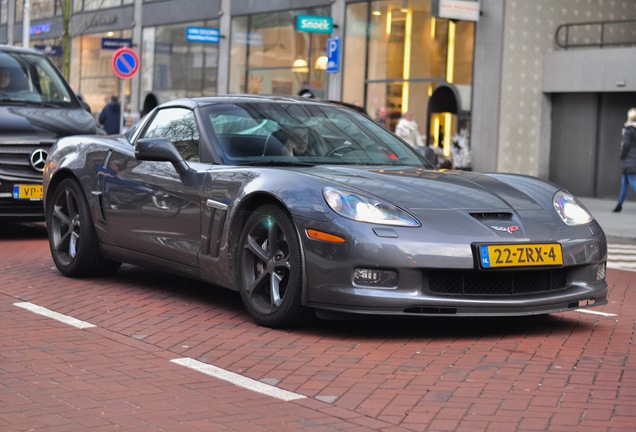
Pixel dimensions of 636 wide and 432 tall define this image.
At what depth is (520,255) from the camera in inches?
241

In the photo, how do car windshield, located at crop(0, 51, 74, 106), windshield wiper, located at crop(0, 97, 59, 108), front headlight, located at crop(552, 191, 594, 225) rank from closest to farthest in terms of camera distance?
front headlight, located at crop(552, 191, 594, 225) < windshield wiper, located at crop(0, 97, 59, 108) < car windshield, located at crop(0, 51, 74, 106)

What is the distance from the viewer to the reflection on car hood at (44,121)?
37.9 ft

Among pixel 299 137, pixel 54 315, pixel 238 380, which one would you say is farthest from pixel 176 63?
pixel 238 380

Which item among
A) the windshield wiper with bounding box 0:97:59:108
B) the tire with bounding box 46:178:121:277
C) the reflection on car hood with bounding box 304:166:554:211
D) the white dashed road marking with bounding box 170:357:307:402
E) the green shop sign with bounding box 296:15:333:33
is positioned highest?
the green shop sign with bounding box 296:15:333:33

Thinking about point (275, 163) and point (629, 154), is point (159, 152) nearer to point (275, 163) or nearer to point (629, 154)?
point (275, 163)

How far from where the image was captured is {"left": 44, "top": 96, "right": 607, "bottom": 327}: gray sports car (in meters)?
6.06

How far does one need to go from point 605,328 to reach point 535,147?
18.1m

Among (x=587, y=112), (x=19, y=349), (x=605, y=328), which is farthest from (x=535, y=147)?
(x=19, y=349)

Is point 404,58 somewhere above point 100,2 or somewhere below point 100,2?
below

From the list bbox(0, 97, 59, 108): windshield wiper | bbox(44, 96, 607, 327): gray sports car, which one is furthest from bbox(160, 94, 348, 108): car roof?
bbox(0, 97, 59, 108): windshield wiper

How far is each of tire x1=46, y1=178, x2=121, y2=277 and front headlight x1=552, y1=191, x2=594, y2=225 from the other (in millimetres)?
3411

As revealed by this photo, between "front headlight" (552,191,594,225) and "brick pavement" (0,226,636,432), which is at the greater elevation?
"front headlight" (552,191,594,225)

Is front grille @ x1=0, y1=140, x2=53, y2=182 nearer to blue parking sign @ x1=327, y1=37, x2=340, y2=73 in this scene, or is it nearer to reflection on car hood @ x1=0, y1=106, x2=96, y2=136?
reflection on car hood @ x1=0, y1=106, x2=96, y2=136

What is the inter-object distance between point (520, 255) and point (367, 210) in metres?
0.83
